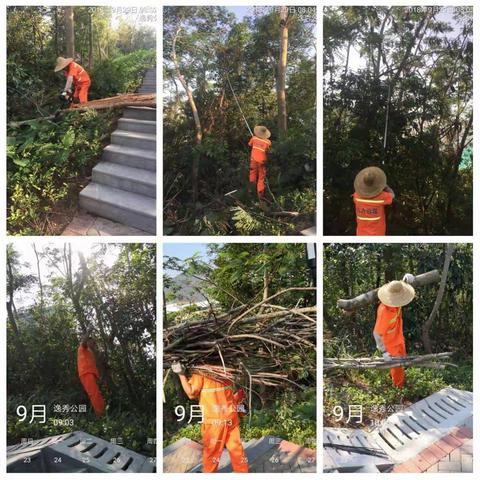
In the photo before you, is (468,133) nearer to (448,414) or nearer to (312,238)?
(312,238)

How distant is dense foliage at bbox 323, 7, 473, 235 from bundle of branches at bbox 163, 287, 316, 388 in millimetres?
668

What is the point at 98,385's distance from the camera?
3.12 meters

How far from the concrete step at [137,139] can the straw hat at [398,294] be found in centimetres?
180

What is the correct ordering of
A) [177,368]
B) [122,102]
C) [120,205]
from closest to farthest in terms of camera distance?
[177,368] < [120,205] < [122,102]

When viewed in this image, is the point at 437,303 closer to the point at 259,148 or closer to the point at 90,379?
the point at 259,148

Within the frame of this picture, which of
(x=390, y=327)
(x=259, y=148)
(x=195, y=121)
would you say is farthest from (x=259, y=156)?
(x=390, y=327)

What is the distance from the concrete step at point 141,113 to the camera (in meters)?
3.17

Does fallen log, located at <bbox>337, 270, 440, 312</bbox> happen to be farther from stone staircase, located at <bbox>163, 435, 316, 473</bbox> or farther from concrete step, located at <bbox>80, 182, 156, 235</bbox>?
concrete step, located at <bbox>80, 182, 156, 235</bbox>

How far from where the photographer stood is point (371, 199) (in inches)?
124

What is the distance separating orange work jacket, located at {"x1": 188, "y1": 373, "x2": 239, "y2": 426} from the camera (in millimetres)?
3051

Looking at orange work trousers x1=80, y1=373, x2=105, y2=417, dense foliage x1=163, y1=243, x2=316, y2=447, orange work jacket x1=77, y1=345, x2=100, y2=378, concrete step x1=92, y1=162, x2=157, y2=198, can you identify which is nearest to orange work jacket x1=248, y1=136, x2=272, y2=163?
dense foliage x1=163, y1=243, x2=316, y2=447

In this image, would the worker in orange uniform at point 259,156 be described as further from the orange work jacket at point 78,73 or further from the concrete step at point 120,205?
the orange work jacket at point 78,73

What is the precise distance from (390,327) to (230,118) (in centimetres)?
173
